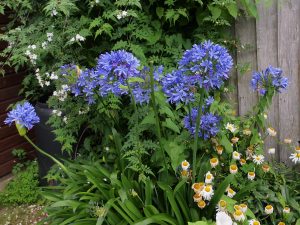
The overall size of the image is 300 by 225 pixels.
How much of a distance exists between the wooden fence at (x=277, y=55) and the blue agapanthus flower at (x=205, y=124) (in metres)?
0.84

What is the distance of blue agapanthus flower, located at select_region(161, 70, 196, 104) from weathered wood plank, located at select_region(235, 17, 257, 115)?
3.82 ft

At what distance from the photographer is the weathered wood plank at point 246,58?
3.11 metres

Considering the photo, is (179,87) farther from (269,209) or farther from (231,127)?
(269,209)

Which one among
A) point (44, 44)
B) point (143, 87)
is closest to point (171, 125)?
point (143, 87)

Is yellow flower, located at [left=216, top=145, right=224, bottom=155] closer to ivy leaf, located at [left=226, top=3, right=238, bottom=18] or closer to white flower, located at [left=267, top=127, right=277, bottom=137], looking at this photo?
white flower, located at [left=267, top=127, right=277, bottom=137]

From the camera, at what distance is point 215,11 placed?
2965mm

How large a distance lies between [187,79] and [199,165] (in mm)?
774

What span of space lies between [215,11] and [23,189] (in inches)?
101

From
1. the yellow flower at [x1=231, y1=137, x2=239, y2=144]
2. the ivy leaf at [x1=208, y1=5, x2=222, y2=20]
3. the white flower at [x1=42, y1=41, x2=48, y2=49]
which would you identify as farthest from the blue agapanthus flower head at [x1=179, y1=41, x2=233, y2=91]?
the white flower at [x1=42, y1=41, x2=48, y2=49]

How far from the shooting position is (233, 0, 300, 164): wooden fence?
2.97 metres

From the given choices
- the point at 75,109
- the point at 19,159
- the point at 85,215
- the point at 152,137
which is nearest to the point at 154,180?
the point at 152,137

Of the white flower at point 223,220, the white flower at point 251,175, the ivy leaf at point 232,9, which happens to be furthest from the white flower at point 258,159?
the ivy leaf at point 232,9

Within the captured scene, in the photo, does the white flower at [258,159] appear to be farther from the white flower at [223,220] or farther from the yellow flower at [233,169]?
the white flower at [223,220]

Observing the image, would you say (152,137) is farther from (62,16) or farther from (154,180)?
(62,16)
